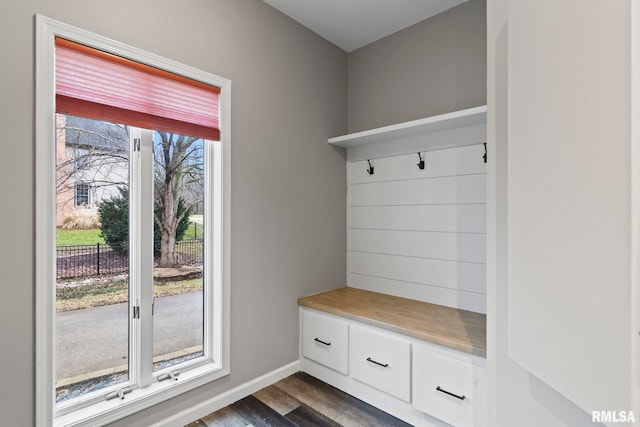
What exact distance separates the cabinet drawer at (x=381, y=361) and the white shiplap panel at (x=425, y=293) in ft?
1.92

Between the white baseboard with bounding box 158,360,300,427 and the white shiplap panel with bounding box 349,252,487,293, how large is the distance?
0.96 metres

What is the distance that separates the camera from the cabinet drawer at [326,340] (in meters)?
2.12

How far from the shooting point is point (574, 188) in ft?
2.46

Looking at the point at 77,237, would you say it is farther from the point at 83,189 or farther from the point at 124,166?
the point at 124,166

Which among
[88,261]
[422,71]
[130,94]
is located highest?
[422,71]

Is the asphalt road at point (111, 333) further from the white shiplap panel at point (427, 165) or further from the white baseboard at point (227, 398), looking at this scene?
the white shiplap panel at point (427, 165)

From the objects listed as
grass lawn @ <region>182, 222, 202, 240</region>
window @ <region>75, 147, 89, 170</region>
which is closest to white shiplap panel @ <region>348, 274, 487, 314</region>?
grass lawn @ <region>182, 222, 202, 240</region>

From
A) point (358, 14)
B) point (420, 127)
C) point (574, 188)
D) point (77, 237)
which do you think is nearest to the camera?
point (574, 188)

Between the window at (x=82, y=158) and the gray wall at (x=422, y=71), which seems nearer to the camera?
the window at (x=82, y=158)

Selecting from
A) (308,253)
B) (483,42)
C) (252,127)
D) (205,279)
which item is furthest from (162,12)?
(483,42)

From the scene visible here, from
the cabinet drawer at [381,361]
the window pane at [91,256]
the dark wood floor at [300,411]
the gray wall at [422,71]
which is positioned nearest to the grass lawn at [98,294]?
the window pane at [91,256]

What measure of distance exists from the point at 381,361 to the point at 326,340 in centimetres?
45

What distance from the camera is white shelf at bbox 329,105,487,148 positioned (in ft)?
6.31

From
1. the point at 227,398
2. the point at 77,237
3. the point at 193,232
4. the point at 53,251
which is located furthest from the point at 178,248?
the point at 227,398
